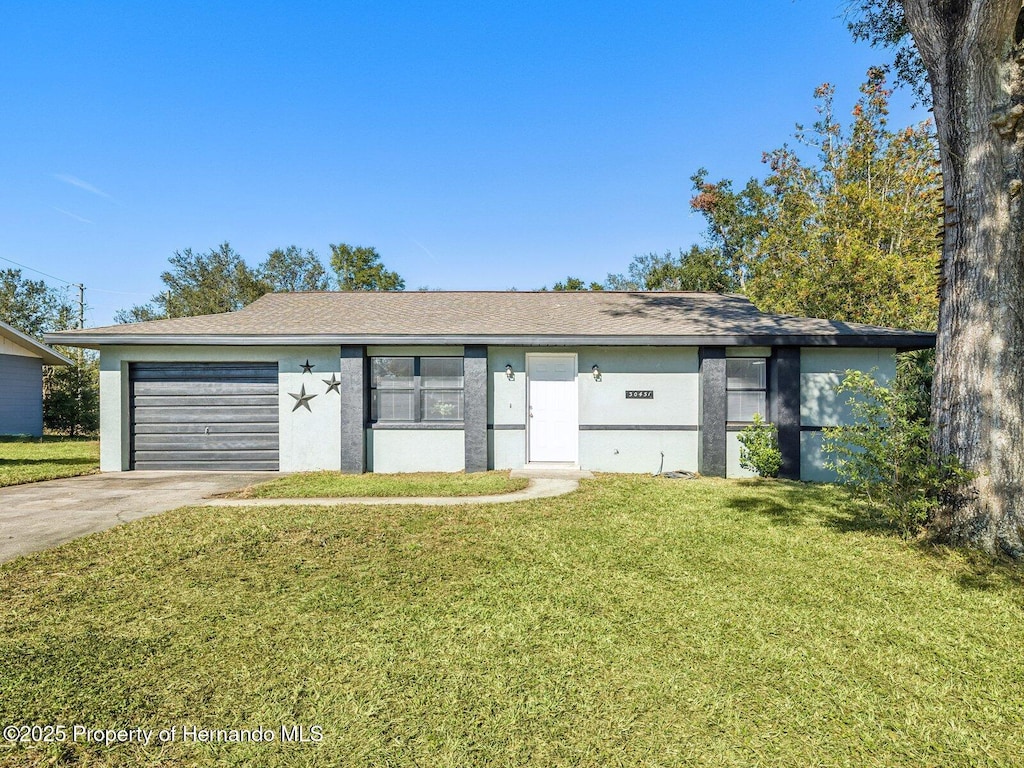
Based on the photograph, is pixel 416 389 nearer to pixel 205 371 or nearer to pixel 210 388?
pixel 210 388

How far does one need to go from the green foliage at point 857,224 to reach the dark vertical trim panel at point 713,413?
26.1 feet

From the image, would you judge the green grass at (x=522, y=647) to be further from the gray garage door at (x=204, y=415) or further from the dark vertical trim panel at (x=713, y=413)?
the gray garage door at (x=204, y=415)

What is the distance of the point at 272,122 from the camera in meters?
13.4

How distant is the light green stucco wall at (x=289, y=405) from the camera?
8.94 metres

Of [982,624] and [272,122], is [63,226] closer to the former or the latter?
[272,122]

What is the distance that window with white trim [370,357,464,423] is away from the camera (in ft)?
29.6

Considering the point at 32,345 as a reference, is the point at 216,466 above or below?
below

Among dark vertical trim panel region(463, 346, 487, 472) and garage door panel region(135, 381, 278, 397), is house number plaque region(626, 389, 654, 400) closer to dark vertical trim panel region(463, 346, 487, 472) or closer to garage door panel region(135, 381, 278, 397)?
dark vertical trim panel region(463, 346, 487, 472)

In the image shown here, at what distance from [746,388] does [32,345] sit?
70.6 ft

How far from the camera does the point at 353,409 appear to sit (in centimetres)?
880

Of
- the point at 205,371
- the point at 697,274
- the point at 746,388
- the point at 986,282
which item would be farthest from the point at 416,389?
the point at 697,274

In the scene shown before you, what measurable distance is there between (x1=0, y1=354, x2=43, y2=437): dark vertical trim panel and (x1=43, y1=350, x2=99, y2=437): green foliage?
3.04 ft

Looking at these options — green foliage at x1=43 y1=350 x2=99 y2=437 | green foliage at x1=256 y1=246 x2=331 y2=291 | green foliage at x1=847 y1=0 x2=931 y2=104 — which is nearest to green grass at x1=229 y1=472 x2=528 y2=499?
green foliage at x1=847 y1=0 x2=931 y2=104

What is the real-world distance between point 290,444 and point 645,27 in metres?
13.3
